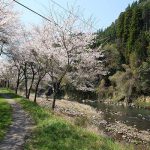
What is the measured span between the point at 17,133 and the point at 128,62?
82735mm

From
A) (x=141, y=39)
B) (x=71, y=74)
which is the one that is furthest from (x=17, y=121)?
(x=141, y=39)

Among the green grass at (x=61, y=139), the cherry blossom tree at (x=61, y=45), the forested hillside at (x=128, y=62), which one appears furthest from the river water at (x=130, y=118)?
the forested hillside at (x=128, y=62)

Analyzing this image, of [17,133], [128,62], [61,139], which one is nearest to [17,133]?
[17,133]

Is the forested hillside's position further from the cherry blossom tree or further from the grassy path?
the grassy path

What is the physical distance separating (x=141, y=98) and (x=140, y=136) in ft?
176

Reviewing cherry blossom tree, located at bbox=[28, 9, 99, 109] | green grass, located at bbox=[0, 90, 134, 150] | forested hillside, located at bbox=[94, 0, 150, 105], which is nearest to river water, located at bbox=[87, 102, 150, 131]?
cherry blossom tree, located at bbox=[28, 9, 99, 109]

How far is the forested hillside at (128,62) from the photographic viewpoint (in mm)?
79312

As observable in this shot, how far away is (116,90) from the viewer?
91625mm

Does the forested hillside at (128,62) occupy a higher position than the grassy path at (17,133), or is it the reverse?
the forested hillside at (128,62)

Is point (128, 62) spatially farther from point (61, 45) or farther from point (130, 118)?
point (61, 45)

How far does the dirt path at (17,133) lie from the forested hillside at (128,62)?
4942 cm

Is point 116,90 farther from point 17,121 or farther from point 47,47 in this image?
point 17,121

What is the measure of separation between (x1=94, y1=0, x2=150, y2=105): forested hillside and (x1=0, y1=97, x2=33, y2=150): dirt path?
162 ft

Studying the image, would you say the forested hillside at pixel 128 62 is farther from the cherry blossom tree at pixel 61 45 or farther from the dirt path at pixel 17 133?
the dirt path at pixel 17 133
